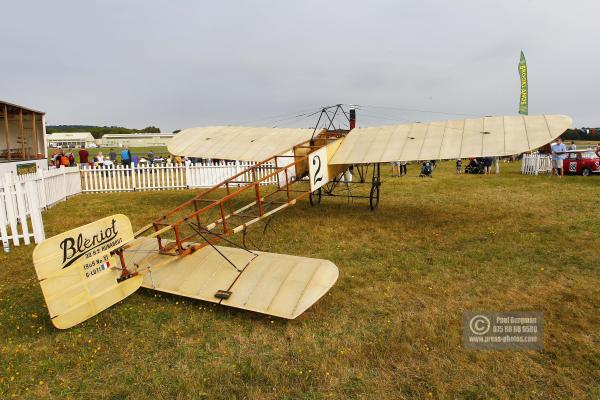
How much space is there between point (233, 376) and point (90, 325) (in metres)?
2.21

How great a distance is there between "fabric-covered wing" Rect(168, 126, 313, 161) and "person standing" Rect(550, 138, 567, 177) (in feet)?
48.3

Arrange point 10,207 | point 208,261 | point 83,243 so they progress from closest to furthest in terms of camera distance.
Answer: point 83,243 → point 208,261 → point 10,207

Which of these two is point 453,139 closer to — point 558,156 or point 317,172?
point 317,172

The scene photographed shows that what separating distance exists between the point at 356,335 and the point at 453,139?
563cm

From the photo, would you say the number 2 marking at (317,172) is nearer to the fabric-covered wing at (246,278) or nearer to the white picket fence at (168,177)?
the fabric-covered wing at (246,278)

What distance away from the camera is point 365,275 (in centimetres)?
605

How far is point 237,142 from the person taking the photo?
11.8 metres

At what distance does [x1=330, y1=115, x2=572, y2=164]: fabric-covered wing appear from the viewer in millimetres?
7156

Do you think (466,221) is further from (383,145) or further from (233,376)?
(233,376)

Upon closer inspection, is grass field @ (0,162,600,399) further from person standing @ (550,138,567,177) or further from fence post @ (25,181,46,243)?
person standing @ (550,138,567,177)

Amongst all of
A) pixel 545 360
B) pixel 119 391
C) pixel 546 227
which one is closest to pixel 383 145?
pixel 546 227

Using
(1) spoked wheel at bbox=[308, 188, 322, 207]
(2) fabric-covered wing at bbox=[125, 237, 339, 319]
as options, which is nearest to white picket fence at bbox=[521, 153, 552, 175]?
(1) spoked wheel at bbox=[308, 188, 322, 207]

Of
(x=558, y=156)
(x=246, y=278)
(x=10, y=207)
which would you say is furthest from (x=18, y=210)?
(x=558, y=156)

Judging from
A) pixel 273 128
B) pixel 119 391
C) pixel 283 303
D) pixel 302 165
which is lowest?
pixel 119 391
